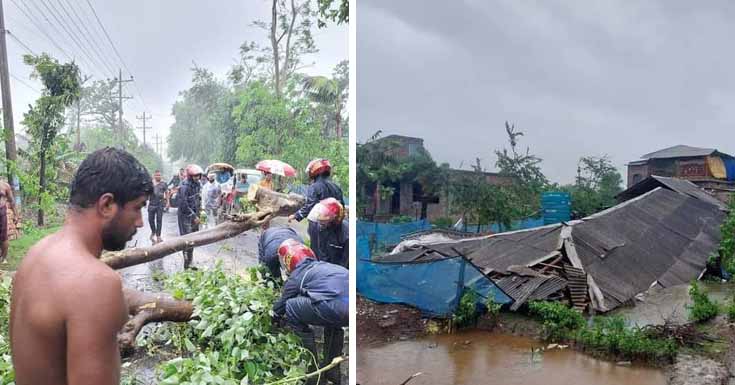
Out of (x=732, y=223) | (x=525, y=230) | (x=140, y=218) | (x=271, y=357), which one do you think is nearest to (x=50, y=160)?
(x=140, y=218)

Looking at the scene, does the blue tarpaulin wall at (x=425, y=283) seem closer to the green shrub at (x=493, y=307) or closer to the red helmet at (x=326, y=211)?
the green shrub at (x=493, y=307)

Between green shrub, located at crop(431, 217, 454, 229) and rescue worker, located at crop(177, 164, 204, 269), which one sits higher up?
rescue worker, located at crop(177, 164, 204, 269)

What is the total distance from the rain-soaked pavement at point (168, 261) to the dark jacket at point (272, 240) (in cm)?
3

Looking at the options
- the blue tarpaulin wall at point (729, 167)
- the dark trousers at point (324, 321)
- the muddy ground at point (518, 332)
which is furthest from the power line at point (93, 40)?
the blue tarpaulin wall at point (729, 167)

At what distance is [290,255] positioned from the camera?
302 centimetres

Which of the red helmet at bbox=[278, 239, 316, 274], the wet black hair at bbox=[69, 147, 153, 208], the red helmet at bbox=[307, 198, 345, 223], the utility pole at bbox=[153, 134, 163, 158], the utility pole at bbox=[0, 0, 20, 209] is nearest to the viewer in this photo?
the wet black hair at bbox=[69, 147, 153, 208]

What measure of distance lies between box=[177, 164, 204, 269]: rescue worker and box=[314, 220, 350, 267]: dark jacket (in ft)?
2.20

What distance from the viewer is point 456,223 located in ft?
13.7

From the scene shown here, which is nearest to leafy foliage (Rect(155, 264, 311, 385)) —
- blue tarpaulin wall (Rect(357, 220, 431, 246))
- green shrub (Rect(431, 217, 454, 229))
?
blue tarpaulin wall (Rect(357, 220, 431, 246))

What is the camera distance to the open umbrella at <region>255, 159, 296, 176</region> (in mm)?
3062

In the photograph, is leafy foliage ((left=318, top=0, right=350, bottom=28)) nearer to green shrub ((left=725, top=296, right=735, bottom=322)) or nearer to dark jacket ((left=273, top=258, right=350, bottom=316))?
dark jacket ((left=273, top=258, right=350, bottom=316))

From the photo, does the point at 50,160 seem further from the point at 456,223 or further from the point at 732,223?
the point at 732,223

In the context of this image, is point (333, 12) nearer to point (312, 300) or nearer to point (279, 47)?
point (279, 47)

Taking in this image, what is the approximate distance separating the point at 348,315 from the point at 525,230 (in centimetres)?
160
